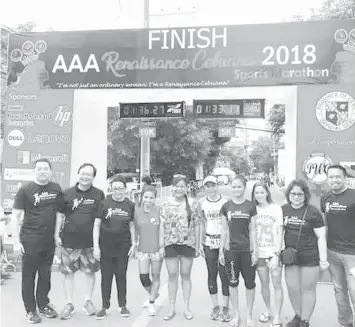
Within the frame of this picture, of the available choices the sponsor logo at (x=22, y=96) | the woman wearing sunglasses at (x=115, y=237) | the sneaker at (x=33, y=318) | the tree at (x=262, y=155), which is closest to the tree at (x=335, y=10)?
Result: the sponsor logo at (x=22, y=96)

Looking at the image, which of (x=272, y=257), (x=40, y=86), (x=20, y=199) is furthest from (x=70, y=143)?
(x=272, y=257)

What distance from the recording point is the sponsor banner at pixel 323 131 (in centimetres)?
572

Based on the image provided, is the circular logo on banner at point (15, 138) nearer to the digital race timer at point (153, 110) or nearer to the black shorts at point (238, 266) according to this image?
the digital race timer at point (153, 110)

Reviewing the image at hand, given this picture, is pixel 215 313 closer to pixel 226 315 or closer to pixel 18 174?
pixel 226 315

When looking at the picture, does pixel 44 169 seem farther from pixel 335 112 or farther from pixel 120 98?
pixel 335 112

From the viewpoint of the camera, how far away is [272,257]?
154 inches

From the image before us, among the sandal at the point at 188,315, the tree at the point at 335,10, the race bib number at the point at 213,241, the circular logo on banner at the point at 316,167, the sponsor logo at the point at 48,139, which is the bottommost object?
the sandal at the point at 188,315

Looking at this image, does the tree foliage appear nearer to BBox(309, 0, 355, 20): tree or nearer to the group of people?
BBox(309, 0, 355, 20): tree

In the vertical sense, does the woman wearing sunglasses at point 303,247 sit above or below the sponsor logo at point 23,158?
below

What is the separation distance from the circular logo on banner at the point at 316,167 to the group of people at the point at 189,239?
184 cm

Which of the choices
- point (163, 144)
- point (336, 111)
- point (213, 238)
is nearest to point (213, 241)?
point (213, 238)

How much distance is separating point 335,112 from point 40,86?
4.63 meters

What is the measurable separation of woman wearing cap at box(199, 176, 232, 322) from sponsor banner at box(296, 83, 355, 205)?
2059 millimetres

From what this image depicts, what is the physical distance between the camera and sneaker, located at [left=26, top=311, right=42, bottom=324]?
4242mm
